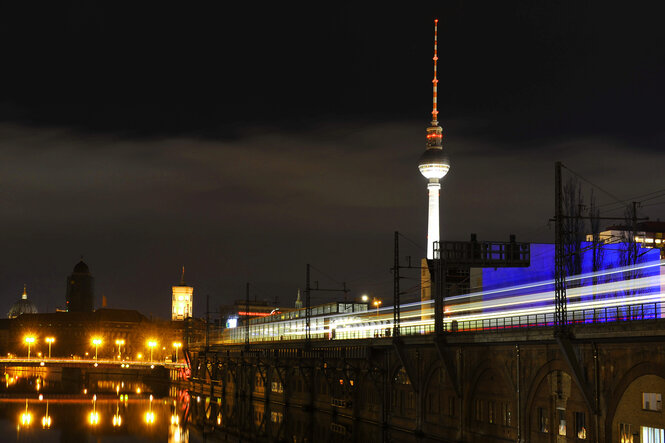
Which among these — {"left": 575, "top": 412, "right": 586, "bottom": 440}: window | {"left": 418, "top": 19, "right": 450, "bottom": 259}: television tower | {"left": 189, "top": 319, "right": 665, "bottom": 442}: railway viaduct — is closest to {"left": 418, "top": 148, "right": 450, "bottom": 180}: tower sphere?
{"left": 418, "top": 19, "right": 450, "bottom": 259}: television tower

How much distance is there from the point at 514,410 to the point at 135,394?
3636 inches

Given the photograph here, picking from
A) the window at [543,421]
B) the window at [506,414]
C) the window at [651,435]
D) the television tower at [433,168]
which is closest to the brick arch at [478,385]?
the window at [506,414]

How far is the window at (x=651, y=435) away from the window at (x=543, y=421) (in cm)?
806

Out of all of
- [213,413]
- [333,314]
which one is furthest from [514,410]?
[333,314]

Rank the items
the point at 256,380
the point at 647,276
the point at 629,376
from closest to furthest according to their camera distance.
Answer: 1. the point at 629,376
2. the point at 647,276
3. the point at 256,380

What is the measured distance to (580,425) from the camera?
164 feet

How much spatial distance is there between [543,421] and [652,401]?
382 inches

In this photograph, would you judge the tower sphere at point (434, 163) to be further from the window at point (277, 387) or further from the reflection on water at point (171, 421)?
the window at point (277, 387)

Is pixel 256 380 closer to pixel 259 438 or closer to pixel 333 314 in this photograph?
pixel 333 314

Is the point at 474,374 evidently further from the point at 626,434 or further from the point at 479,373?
the point at 626,434

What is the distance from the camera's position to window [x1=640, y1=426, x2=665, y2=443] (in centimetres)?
4406

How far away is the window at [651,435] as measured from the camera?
44.1m

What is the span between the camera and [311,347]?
9500 centimetres

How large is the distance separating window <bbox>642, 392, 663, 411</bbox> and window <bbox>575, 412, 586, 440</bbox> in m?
5.25
